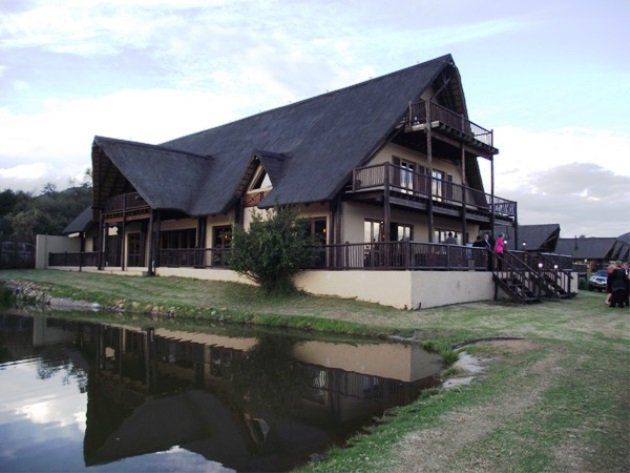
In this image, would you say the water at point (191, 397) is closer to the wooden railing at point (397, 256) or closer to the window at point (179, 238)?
the wooden railing at point (397, 256)

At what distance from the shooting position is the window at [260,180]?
85.8ft

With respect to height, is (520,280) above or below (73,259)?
below

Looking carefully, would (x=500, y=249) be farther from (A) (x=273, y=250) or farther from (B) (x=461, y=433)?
(B) (x=461, y=433)

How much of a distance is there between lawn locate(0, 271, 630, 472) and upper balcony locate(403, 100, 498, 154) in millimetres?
9215

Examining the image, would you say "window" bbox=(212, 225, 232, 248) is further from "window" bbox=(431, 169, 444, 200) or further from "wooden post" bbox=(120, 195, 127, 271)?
"window" bbox=(431, 169, 444, 200)

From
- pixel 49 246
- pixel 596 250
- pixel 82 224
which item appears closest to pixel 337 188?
pixel 82 224

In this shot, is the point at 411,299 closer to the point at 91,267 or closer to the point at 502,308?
the point at 502,308

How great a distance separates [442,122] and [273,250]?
32.5 feet

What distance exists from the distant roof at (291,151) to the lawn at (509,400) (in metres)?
7.00

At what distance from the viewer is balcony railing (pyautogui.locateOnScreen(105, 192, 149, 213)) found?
96.0 ft

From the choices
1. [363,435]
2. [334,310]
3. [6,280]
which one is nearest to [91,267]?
[6,280]

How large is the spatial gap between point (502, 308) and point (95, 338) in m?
13.2

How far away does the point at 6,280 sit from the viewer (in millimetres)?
28359

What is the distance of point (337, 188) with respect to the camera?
21.0m
